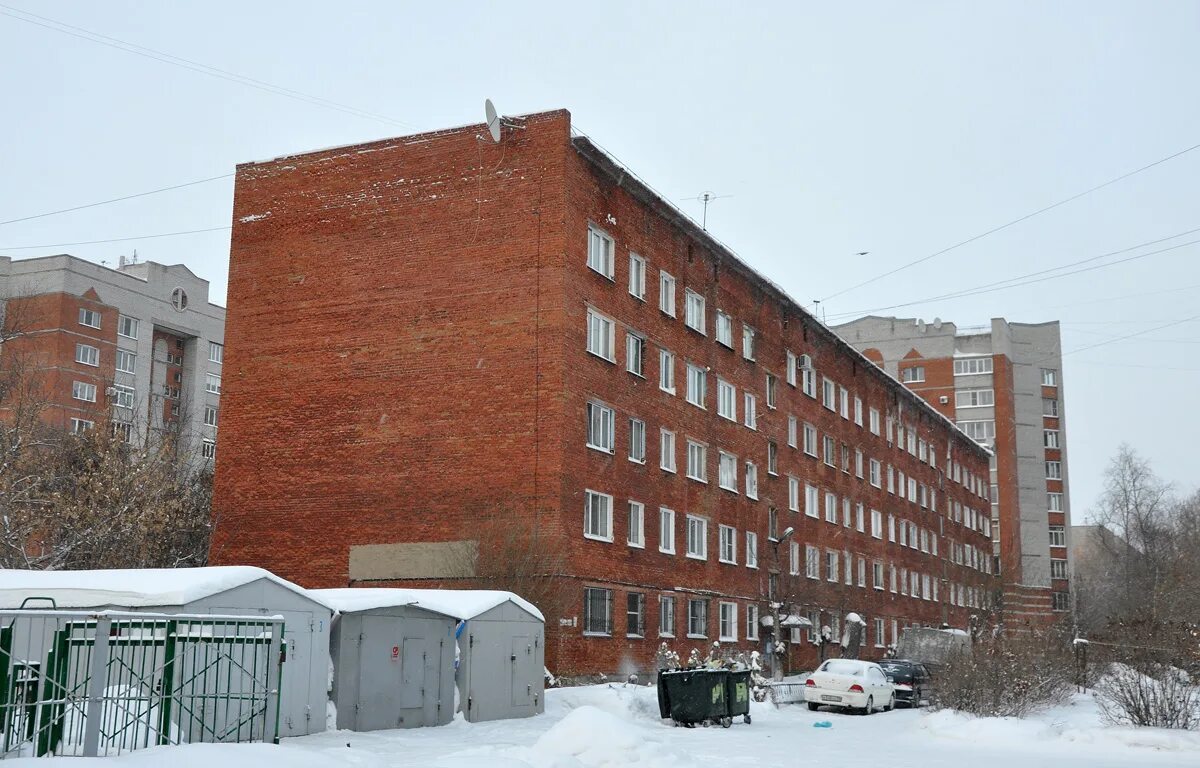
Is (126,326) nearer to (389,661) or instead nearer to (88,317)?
(88,317)

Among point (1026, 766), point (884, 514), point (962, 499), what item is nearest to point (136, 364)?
point (884, 514)

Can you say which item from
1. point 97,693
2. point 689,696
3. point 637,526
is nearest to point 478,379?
point 637,526

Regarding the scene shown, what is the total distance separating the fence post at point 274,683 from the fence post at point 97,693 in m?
3.41

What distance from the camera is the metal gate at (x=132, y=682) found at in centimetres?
1412

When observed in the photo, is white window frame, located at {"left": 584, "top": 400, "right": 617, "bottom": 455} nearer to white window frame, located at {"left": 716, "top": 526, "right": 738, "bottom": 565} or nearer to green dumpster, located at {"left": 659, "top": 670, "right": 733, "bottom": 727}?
white window frame, located at {"left": 716, "top": 526, "right": 738, "bottom": 565}

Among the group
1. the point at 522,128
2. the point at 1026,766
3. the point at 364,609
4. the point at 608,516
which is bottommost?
the point at 1026,766

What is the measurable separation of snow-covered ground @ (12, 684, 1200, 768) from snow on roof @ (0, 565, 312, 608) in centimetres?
269

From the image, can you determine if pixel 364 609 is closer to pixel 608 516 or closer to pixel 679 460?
pixel 608 516

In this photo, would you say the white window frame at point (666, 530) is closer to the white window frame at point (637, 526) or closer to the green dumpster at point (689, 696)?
the white window frame at point (637, 526)

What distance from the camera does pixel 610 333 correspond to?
37.9 meters

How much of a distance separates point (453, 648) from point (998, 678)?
12431 millimetres

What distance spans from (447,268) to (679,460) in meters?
10.6

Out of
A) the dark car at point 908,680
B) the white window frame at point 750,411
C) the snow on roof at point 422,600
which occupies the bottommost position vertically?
the dark car at point 908,680

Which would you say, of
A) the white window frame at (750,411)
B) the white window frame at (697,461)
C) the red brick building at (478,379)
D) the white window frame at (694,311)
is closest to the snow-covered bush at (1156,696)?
the red brick building at (478,379)
